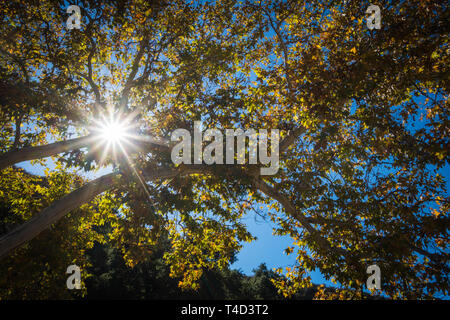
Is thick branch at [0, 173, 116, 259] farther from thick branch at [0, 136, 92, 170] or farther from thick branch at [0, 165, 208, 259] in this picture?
thick branch at [0, 136, 92, 170]

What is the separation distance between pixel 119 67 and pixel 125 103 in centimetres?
245

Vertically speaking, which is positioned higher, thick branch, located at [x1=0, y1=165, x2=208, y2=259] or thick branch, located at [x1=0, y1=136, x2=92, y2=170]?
thick branch, located at [x1=0, y1=136, x2=92, y2=170]

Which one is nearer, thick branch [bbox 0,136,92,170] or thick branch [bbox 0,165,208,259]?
thick branch [bbox 0,165,208,259]

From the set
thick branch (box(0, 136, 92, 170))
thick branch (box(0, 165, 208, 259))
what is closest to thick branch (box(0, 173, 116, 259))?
thick branch (box(0, 165, 208, 259))

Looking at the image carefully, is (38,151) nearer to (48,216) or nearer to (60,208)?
(60,208)

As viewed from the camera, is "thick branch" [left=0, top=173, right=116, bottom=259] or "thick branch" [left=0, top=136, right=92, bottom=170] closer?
"thick branch" [left=0, top=173, right=116, bottom=259]

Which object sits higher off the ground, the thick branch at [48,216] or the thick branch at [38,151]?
the thick branch at [38,151]

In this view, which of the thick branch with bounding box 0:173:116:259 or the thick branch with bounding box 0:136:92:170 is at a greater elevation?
the thick branch with bounding box 0:136:92:170

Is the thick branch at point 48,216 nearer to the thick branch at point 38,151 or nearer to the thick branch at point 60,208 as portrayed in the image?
the thick branch at point 60,208

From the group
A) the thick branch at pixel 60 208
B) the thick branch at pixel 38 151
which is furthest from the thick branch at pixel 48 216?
the thick branch at pixel 38 151

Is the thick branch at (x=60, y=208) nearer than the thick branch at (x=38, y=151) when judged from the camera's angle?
Yes

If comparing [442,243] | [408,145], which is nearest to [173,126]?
[408,145]

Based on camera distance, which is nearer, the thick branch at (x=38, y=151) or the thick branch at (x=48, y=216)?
the thick branch at (x=48, y=216)

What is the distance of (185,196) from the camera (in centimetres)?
640
